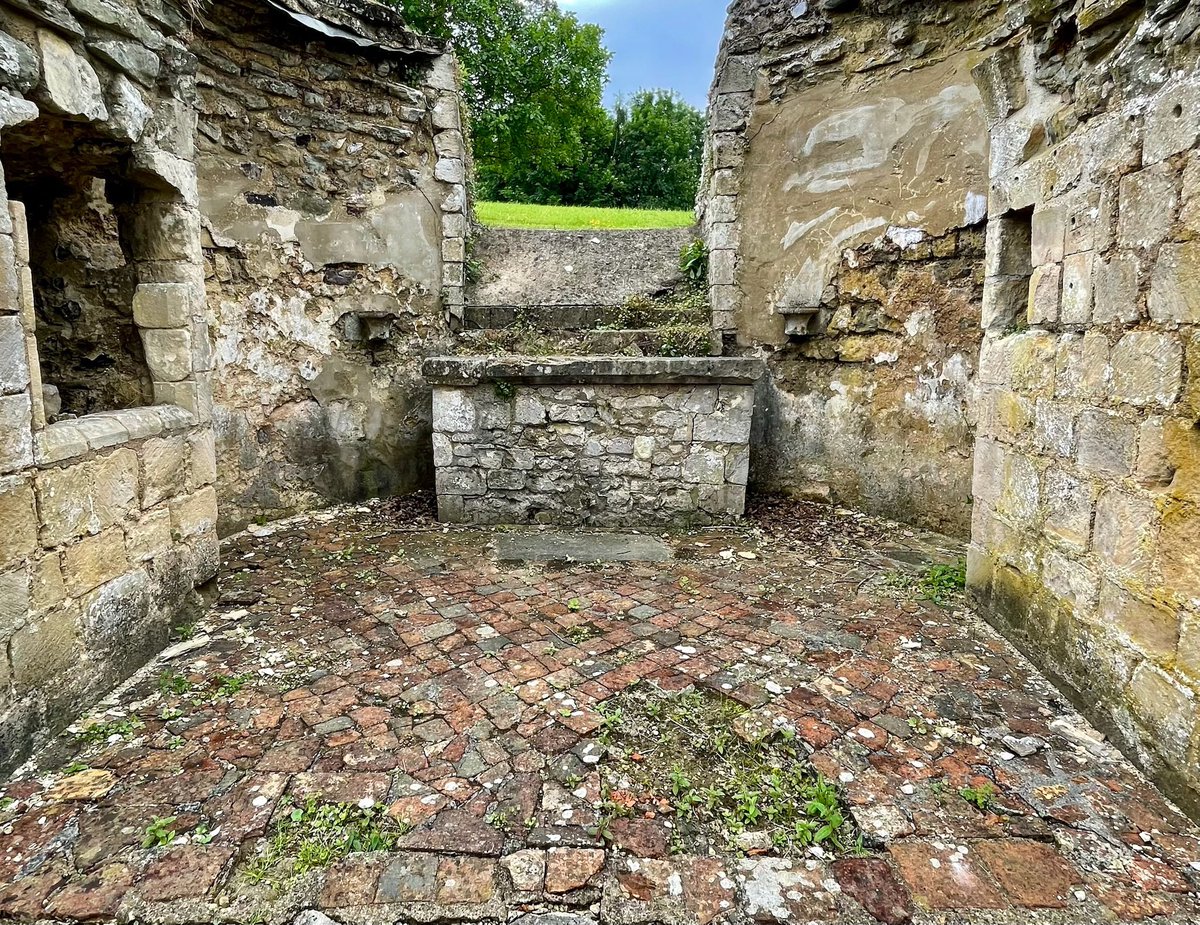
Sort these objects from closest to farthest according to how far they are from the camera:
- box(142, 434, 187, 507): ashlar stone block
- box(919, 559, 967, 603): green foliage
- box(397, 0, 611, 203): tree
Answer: box(142, 434, 187, 507): ashlar stone block → box(919, 559, 967, 603): green foliage → box(397, 0, 611, 203): tree

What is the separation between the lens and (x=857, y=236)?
5.50 metres

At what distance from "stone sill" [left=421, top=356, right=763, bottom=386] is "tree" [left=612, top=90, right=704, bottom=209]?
61.3 ft

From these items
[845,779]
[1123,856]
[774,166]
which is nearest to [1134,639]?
[1123,856]

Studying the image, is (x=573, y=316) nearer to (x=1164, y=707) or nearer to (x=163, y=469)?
(x=163, y=469)

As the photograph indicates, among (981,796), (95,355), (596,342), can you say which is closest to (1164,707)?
(981,796)

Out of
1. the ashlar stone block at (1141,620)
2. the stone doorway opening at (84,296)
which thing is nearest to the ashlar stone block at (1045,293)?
the ashlar stone block at (1141,620)

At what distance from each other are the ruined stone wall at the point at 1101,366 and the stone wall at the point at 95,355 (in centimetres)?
411

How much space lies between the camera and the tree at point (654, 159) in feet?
Result: 74.0

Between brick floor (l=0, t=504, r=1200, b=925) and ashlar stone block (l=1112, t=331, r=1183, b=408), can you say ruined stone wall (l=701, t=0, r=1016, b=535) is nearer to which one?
brick floor (l=0, t=504, r=1200, b=925)

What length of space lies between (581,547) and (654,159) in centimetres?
2175

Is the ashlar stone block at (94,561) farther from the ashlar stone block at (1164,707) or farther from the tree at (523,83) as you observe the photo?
the tree at (523,83)

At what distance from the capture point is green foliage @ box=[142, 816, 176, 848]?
2078 millimetres

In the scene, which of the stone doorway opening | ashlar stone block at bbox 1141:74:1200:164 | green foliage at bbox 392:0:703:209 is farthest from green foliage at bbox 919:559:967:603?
green foliage at bbox 392:0:703:209

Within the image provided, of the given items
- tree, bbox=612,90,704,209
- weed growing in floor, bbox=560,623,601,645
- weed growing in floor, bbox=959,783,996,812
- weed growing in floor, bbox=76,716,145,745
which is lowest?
weed growing in floor, bbox=959,783,996,812
